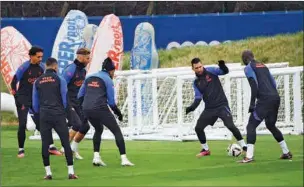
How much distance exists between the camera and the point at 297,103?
24938mm

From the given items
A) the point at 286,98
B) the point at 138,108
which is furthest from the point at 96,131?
the point at 286,98

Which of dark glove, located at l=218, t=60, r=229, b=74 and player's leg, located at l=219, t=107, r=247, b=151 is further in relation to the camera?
player's leg, located at l=219, t=107, r=247, b=151

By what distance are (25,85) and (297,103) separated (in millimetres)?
7238

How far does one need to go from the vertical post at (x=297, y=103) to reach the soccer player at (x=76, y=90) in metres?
6.61

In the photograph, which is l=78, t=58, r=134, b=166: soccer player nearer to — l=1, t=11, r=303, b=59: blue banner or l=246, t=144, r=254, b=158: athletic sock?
l=246, t=144, r=254, b=158: athletic sock

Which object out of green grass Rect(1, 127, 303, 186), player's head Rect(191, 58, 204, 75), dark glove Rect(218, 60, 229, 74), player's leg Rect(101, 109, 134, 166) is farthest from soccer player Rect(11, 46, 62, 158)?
dark glove Rect(218, 60, 229, 74)

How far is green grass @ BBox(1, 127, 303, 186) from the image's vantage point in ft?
53.0

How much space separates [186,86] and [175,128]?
1.02m

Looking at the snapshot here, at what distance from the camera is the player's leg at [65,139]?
16641 millimetres

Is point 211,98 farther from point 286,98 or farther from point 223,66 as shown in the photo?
point 286,98

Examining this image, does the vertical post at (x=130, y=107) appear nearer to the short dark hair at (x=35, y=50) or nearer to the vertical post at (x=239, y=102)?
the vertical post at (x=239, y=102)

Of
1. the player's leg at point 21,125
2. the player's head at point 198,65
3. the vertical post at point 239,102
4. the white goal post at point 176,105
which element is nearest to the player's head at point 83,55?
the player's leg at point 21,125

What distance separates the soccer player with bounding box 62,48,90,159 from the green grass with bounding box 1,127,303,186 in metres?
0.49

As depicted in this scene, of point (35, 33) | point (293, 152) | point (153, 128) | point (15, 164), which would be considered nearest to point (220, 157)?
point (293, 152)
